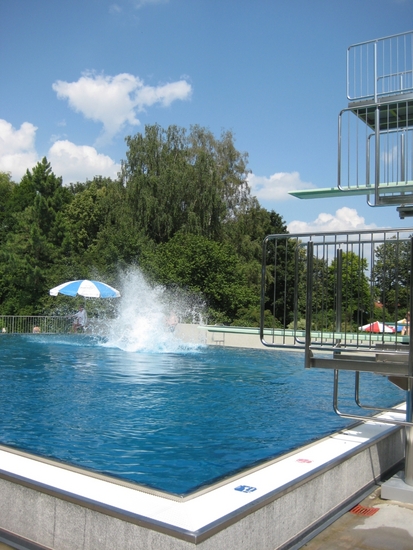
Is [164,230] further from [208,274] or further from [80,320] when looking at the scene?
[80,320]

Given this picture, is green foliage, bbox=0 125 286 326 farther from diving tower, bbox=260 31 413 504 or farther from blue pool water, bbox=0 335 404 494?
diving tower, bbox=260 31 413 504

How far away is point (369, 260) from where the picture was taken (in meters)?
5.17

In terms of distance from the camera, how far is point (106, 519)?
3.21 meters

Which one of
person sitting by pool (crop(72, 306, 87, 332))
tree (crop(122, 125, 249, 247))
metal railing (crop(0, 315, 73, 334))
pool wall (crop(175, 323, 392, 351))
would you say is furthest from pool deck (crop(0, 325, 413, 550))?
tree (crop(122, 125, 249, 247))

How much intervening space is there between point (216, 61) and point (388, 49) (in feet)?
80.7

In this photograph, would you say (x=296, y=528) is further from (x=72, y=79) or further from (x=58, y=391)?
(x=72, y=79)

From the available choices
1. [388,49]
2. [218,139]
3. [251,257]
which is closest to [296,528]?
[388,49]

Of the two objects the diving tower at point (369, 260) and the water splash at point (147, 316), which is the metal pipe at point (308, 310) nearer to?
the diving tower at point (369, 260)

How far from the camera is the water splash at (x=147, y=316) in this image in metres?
19.7

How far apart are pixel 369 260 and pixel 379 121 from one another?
241 centimetres

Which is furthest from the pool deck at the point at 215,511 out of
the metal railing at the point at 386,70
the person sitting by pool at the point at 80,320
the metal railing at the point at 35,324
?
the metal railing at the point at 35,324

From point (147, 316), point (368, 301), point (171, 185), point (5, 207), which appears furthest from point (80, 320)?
point (5, 207)

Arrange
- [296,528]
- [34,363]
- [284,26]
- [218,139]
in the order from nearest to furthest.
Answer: [296,528] < [34,363] < [284,26] < [218,139]

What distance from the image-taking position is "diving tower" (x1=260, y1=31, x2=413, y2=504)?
187 inches
